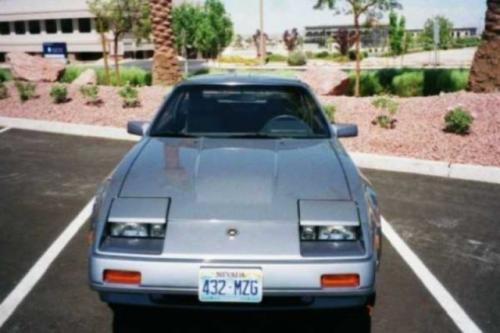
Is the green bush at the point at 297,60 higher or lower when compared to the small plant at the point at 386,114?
higher

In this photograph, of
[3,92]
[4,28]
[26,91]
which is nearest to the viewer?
[26,91]

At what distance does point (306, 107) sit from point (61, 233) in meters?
2.82

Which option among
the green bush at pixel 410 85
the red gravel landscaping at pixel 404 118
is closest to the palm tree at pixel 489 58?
the red gravel landscaping at pixel 404 118

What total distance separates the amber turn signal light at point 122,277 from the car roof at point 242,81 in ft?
7.49

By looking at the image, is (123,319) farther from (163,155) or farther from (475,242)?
(475,242)

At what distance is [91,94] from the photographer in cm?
1385

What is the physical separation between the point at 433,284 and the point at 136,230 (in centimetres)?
257

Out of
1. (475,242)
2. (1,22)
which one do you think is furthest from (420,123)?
(1,22)

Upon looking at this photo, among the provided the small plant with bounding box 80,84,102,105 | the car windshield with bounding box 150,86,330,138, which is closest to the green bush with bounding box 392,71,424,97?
the small plant with bounding box 80,84,102,105

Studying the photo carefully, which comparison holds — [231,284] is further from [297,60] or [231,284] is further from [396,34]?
[396,34]

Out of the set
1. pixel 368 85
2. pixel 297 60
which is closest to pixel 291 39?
pixel 297 60

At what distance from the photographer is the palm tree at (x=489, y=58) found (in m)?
11.6

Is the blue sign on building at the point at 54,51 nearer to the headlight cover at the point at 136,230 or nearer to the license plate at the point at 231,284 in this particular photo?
the headlight cover at the point at 136,230

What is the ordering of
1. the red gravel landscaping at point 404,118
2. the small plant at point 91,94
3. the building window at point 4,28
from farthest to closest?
the building window at point 4,28
the small plant at point 91,94
the red gravel landscaping at point 404,118
